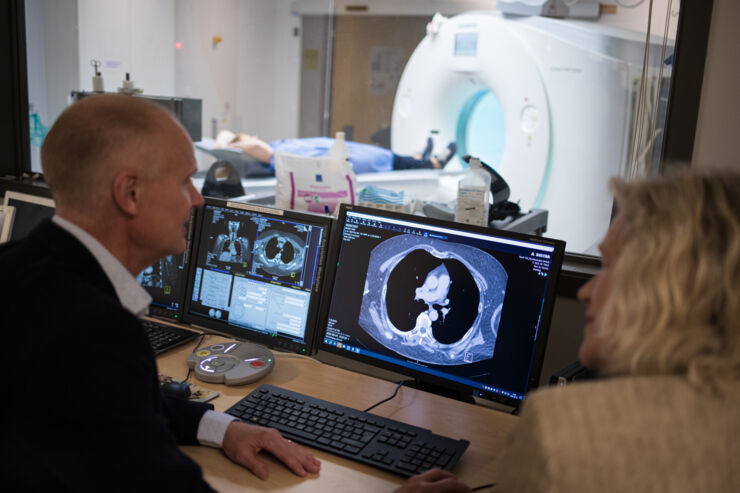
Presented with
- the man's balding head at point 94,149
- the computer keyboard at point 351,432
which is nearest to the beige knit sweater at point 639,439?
the computer keyboard at point 351,432

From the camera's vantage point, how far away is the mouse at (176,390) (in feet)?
4.84

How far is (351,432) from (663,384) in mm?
754

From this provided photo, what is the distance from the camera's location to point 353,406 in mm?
1525

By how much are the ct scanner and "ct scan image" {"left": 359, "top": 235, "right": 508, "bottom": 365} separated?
1362 mm

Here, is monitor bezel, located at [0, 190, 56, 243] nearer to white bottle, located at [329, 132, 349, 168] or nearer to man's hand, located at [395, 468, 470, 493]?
white bottle, located at [329, 132, 349, 168]

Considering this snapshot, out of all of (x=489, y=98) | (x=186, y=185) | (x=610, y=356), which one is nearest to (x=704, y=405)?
(x=610, y=356)

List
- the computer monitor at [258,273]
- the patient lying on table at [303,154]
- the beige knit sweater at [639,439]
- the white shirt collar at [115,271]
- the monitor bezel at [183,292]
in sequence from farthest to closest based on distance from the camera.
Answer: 1. the patient lying on table at [303,154]
2. the monitor bezel at [183,292]
3. the computer monitor at [258,273]
4. the white shirt collar at [115,271]
5. the beige knit sweater at [639,439]

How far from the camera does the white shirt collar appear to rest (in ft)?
3.49

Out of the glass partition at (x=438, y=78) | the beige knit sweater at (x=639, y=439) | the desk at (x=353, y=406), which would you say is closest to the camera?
the beige knit sweater at (x=639, y=439)

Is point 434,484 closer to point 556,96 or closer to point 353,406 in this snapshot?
point 353,406

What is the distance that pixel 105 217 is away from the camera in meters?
1.10

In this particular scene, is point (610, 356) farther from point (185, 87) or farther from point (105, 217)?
point (185, 87)

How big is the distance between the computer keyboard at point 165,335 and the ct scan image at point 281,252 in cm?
28

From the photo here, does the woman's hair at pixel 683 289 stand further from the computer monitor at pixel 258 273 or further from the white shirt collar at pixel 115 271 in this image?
the computer monitor at pixel 258 273
